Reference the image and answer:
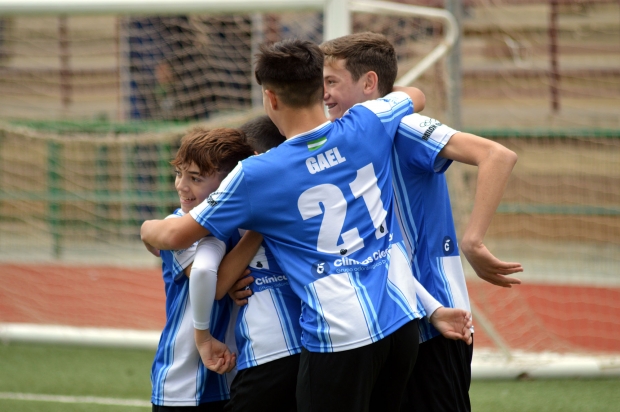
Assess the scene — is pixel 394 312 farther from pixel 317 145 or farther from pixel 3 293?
pixel 3 293

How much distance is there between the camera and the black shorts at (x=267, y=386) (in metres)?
2.18

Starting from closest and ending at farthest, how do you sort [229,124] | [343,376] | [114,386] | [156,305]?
[343,376], [114,386], [229,124], [156,305]

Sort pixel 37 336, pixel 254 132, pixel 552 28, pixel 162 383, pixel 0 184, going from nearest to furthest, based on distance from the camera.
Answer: pixel 162 383, pixel 254 132, pixel 37 336, pixel 552 28, pixel 0 184

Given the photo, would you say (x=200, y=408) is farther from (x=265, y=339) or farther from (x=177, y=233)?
(x=177, y=233)

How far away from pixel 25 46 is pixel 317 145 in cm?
1013

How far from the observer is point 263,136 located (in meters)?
2.53

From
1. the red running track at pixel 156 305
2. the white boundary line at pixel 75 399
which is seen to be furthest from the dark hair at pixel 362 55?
the red running track at pixel 156 305

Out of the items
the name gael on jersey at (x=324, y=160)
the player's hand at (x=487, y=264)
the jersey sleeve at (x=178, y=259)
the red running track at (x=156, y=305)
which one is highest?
the name gael on jersey at (x=324, y=160)

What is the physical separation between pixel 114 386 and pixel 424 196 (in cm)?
293

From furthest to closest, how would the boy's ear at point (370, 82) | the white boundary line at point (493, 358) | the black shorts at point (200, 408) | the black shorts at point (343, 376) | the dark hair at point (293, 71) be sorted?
1. the white boundary line at point (493, 358)
2. the boy's ear at point (370, 82)
3. the black shorts at point (200, 408)
4. the dark hair at point (293, 71)
5. the black shorts at point (343, 376)

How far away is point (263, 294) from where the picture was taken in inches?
88.6

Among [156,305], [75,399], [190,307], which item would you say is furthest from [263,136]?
[156,305]

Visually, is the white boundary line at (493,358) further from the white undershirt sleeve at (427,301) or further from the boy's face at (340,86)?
the boy's face at (340,86)

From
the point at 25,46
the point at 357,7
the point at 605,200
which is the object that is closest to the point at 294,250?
the point at 357,7
